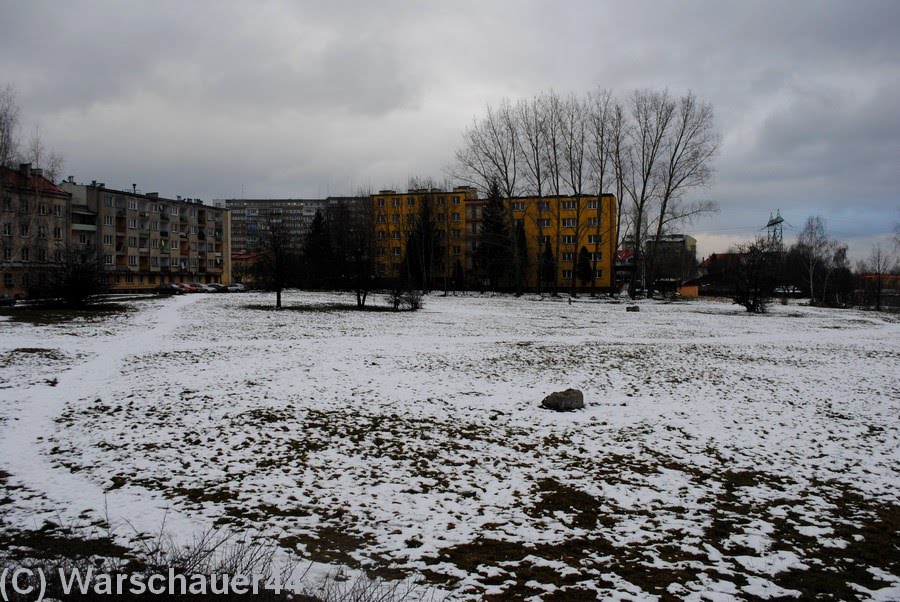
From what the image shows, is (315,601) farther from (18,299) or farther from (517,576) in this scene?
(18,299)

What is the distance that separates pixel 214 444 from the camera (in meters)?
8.42

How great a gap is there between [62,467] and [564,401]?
8625mm

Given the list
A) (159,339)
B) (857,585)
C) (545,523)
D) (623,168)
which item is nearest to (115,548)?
(545,523)

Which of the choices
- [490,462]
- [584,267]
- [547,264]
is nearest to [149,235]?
[547,264]

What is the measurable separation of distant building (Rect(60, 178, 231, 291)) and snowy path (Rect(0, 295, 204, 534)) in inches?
2549

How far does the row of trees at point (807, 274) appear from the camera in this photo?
134 ft

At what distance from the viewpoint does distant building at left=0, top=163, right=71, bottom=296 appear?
3851 centimetres

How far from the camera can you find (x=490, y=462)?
26.2 feet

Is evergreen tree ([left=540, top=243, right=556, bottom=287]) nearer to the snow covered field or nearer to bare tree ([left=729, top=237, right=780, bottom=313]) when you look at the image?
bare tree ([left=729, top=237, right=780, bottom=313])

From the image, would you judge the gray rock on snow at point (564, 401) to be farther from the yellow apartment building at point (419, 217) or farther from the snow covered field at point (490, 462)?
the yellow apartment building at point (419, 217)

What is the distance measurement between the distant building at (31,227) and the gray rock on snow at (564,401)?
3876 cm

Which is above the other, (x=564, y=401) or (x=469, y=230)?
(x=469, y=230)

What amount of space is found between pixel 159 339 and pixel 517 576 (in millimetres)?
19412

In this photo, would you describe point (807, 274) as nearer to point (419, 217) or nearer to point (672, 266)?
point (672, 266)
